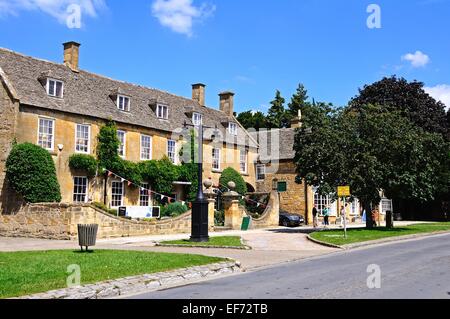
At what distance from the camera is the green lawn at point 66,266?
9.34 m

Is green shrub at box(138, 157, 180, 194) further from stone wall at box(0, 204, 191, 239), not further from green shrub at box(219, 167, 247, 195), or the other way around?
stone wall at box(0, 204, 191, 239)

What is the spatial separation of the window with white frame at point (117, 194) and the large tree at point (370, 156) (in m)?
11.8

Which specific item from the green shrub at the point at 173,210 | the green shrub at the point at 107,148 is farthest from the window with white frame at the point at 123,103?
the green shrub at the point at 173,210

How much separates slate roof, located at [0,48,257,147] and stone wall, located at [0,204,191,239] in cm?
651

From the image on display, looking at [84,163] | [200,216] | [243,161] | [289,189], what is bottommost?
[200,216]

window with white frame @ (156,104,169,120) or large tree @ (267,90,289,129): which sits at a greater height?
large tree @ (267,90,289,129)

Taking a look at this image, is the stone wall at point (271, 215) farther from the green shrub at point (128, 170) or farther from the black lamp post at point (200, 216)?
the black lamp post at point (200, 216)

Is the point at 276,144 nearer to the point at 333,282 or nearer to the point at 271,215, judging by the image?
the point at 271,215

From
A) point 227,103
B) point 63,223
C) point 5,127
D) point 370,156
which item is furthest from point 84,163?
point 227,103

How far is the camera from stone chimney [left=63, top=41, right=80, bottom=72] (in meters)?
32.9

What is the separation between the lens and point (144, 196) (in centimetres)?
3316

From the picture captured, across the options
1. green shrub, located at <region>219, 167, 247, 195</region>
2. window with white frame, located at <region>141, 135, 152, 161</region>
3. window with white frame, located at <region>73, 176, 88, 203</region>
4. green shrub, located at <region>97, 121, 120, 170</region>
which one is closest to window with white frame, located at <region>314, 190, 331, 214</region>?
green shrub, located at <region>219, 167, 247, 195</region>

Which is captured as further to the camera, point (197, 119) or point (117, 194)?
point (197, 119)

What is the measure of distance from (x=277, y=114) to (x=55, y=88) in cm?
4720
